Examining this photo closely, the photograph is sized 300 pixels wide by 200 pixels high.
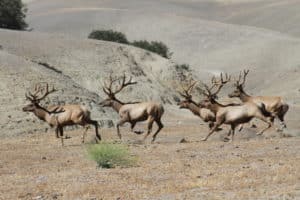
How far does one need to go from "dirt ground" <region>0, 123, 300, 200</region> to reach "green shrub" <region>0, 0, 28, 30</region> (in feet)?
214

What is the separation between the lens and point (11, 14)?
9288 cm

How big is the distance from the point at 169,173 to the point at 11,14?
77231 mm

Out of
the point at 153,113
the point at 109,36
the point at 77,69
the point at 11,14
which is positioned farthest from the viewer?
the point at 109,36

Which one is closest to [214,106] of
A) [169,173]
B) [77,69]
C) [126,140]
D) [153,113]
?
[153,113]

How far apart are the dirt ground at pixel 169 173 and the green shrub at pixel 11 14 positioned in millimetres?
65197

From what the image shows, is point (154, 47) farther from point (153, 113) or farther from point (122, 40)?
point (153, 113)

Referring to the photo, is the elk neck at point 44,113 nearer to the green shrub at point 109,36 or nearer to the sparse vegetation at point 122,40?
the sparse vegetation at point 122,40

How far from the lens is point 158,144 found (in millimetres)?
27875

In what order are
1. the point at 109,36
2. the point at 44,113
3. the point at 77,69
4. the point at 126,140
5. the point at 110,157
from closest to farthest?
the point at 110,157 → the point at 126,140 → the point at 44,113 → the point at 77,69 → the point at 109,36

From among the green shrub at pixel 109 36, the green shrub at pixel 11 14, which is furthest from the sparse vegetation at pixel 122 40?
the green shrub at pixel 11 14

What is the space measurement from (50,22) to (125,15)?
18.0 meters

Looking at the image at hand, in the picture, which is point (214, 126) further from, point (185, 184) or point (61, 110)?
point (185, 184)

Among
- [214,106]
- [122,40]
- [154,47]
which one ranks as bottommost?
[214,106]

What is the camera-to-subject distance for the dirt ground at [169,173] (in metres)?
15.1
